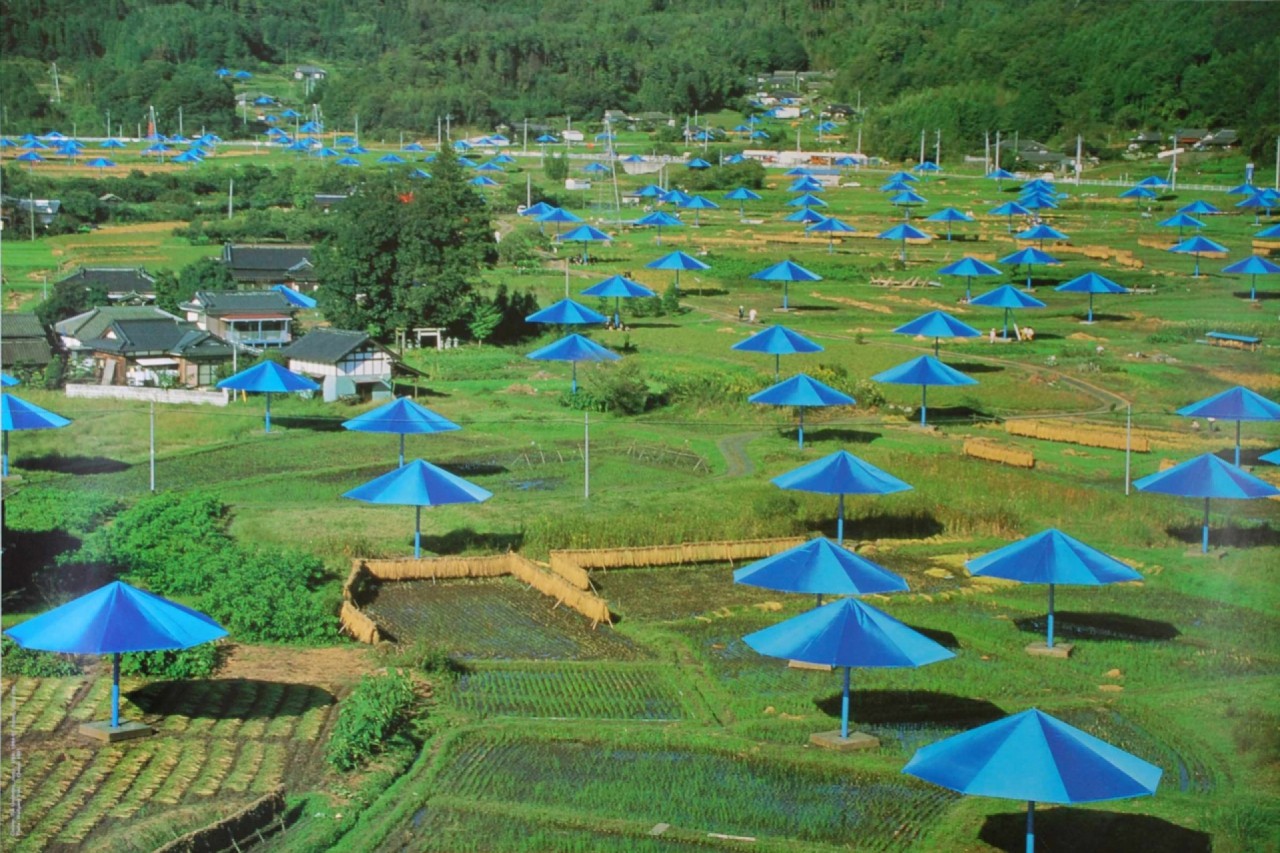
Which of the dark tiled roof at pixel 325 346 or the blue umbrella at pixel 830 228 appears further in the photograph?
the blue umbrella at pixel 830 228

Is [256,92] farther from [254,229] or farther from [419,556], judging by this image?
[419,556]

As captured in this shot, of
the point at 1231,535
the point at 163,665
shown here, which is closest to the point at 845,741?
the point at 163,665

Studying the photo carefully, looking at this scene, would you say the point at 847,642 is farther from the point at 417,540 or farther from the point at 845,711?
the point at 417,540

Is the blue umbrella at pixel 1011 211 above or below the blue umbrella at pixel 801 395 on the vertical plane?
above

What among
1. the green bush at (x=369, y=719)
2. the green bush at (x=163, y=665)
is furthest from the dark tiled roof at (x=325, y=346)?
the green bush at (x=369, y=719)

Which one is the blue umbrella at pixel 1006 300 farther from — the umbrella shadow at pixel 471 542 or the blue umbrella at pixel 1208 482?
the umbrella shadow at pixel 471 542

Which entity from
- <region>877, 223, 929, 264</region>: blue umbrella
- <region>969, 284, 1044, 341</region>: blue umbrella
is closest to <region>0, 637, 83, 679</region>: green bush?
<region>969, 284, 1044, 341</region>: blue umbrella

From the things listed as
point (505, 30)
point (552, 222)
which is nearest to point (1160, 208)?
point (552, 222)
